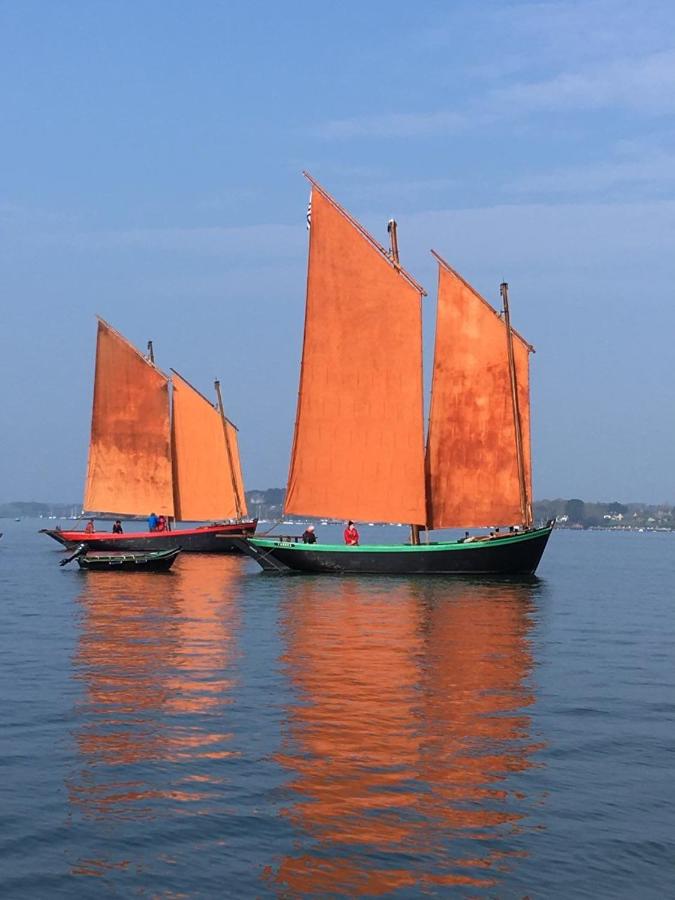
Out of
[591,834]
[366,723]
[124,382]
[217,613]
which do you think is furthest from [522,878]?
[124,382]

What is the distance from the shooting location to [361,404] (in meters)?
53.5

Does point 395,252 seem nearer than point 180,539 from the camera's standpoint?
Yes

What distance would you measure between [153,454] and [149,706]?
55.1 meters

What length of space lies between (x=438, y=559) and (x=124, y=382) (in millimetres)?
28914

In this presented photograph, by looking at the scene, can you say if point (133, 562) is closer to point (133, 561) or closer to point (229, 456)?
point (133, 561)

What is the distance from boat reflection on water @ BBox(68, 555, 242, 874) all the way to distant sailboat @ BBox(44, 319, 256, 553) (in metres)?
33.0

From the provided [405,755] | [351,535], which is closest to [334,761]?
[405,755]

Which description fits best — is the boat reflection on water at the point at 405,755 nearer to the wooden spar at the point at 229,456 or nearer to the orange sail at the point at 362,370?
the orange sail at the point at 362,370

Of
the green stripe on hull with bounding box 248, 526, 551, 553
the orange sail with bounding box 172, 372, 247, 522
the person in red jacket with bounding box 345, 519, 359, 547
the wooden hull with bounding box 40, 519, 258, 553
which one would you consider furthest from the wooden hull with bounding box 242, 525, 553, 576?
the orange sail with bounding box 172, 372, 247, 522

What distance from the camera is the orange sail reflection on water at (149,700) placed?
50.3 feet

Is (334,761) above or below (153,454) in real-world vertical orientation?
below

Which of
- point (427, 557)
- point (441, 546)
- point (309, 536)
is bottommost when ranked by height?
point (427, 557)

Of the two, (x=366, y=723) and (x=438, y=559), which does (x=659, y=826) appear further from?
(x=438, y=559)

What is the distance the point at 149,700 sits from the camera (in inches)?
842
